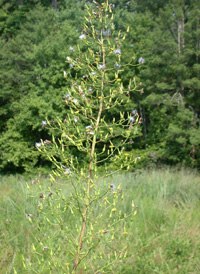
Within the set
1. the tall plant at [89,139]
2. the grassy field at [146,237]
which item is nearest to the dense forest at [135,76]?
the grassy field at [146,237]

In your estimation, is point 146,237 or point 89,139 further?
point 146,237

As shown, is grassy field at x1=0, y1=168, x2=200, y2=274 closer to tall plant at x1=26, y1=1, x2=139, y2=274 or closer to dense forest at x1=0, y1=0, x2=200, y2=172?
tall plant at x1=26, y1=1, x2=139, y2=274

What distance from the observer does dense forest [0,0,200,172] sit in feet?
44.6

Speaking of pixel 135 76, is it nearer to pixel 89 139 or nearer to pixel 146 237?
pixel 146 237

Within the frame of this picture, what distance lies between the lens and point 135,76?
51.6ft

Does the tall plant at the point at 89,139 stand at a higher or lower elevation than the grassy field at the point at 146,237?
higher

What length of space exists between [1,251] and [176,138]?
35.0ft

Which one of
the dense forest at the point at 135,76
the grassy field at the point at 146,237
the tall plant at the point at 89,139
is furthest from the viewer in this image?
the dense forest at the point at 135,76

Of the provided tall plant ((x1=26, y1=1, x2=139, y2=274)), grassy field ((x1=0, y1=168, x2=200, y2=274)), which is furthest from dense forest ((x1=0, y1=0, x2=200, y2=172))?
tall plant ((x1=26, y1=1, x2=139, y2=274))

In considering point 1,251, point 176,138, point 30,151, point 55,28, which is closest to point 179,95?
point 176,138

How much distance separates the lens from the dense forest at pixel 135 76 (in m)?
13.6

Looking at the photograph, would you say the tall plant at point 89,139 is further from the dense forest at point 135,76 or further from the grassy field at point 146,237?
the dense forest at point 135,76

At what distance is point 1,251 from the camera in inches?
135

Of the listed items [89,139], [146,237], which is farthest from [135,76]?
[89,139]
